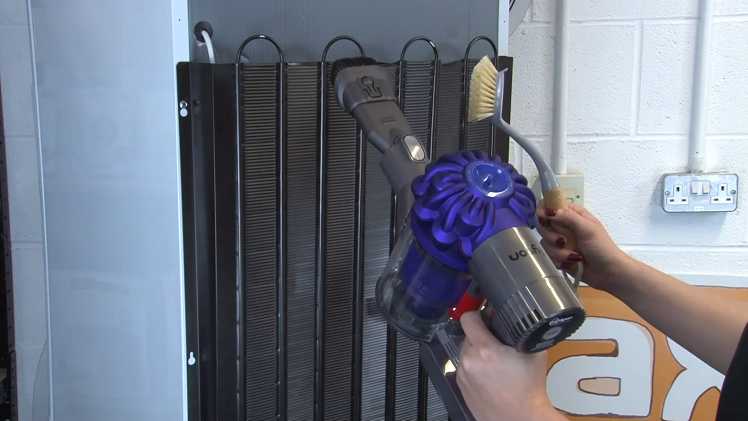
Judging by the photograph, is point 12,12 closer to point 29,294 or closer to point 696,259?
point 29,294

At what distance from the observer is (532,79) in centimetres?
122

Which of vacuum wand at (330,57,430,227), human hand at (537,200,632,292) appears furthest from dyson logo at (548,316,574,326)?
human hand at (537,200,632,292)

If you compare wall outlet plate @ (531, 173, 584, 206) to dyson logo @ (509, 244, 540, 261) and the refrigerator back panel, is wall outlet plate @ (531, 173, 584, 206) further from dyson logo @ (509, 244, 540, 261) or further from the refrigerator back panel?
dyson logo @ (509, 244, 540, 261)

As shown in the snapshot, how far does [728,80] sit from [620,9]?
0.88 ft

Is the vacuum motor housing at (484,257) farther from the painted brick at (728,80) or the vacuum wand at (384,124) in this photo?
the painted brick at (728,80)

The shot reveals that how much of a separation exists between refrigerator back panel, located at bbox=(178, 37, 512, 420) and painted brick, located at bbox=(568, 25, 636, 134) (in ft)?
1.63

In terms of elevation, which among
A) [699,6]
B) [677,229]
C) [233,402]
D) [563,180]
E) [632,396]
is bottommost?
[632,396]

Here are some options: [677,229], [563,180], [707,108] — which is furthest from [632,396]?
[707,108]

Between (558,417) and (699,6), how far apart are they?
1.02 meters

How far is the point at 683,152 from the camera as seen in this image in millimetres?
1222

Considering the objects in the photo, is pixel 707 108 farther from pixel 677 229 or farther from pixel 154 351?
pixel 154 351

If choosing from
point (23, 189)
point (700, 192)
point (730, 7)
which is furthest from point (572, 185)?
point (23, 189)

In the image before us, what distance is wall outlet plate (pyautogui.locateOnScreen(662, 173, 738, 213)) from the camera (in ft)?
3.94

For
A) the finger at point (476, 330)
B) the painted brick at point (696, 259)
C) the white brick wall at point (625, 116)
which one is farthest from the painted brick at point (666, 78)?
the finger at point (476, 330)
